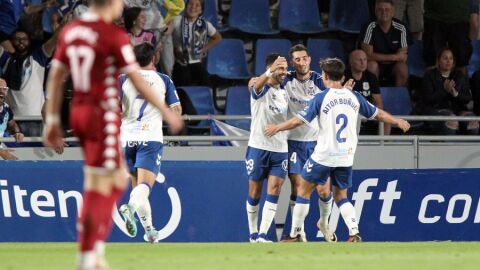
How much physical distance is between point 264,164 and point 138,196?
2.36 m

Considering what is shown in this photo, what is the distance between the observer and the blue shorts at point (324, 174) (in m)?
14.1

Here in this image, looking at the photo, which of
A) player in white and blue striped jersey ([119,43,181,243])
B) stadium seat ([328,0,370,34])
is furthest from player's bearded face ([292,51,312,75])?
stadium seat ([328,0,370,34])

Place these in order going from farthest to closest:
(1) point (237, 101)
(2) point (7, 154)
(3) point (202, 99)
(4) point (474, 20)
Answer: (4) point (474, 20)
(1) point (237, 101)
(3) point (202, 99)
(2) point (7, 154)

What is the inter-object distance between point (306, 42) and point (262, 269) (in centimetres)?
1137

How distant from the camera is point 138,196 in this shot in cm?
1338

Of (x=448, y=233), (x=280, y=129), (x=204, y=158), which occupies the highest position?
(x=280, y=129)

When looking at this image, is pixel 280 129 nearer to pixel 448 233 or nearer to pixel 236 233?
pixel 236 233

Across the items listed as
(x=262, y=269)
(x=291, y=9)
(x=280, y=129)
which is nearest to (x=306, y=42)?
(x=291, y=9)

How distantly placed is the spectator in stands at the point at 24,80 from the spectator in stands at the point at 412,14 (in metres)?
6.48

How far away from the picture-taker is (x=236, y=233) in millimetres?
16453

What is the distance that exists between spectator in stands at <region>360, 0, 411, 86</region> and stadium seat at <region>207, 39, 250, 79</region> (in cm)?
203

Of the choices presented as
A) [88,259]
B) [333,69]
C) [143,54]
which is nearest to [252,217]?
[333,69]

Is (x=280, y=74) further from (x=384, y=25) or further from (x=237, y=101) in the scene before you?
(x=384, y=25)

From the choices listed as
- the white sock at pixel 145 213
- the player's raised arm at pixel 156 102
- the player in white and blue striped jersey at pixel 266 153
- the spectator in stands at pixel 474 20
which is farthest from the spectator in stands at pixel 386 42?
the player's raised arm at pixel 156 102
